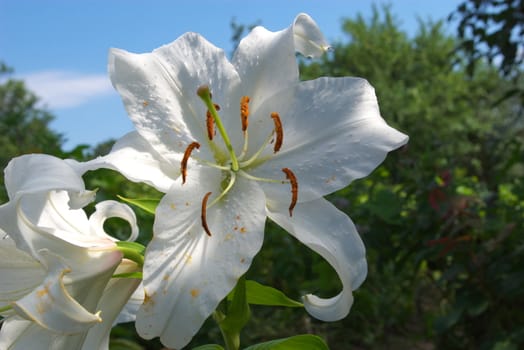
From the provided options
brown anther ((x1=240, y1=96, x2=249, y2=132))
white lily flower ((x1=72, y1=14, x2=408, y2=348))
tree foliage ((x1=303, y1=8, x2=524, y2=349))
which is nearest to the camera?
white lily flower ((x1=72, y1=14, x2=408, y2=348))

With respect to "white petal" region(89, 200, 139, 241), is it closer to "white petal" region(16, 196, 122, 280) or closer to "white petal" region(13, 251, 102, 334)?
"white petal" region(16, 196, 122, 280)

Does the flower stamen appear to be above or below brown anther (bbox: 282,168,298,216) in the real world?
above

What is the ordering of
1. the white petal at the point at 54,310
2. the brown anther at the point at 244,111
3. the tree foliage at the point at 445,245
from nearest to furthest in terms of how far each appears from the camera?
1. the white petal at the point at 54,310
2. the brown anther at the point at 244,111
3. the tree foliage at the point at 445,245

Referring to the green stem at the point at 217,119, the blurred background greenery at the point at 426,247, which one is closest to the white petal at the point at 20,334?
the green stem at the point at 217,119

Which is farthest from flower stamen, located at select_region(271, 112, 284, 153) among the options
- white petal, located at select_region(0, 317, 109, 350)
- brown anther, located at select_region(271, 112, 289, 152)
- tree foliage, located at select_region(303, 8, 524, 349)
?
tree foliage, located at select_region(303, 8, 524, 349)

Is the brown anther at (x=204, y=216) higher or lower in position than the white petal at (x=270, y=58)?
lower

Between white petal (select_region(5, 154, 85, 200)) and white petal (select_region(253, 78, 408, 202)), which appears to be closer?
white petal (select_region(5, 154, 85, 200))

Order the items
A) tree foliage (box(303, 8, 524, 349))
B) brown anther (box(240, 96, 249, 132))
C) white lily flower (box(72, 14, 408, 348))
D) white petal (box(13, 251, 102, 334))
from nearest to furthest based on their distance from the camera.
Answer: white petal (box(13, 251, 102, 334)) → white lily flower (box(72, 14, 408, 348)) → brown anther (box(240, 96, 249, 132)) → tree foliage (box(303, 8, 524, 349))

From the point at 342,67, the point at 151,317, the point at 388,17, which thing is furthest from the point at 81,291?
the point at 388,17

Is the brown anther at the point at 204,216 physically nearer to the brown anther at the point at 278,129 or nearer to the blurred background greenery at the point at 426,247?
the brown anther at the point at 278,129
